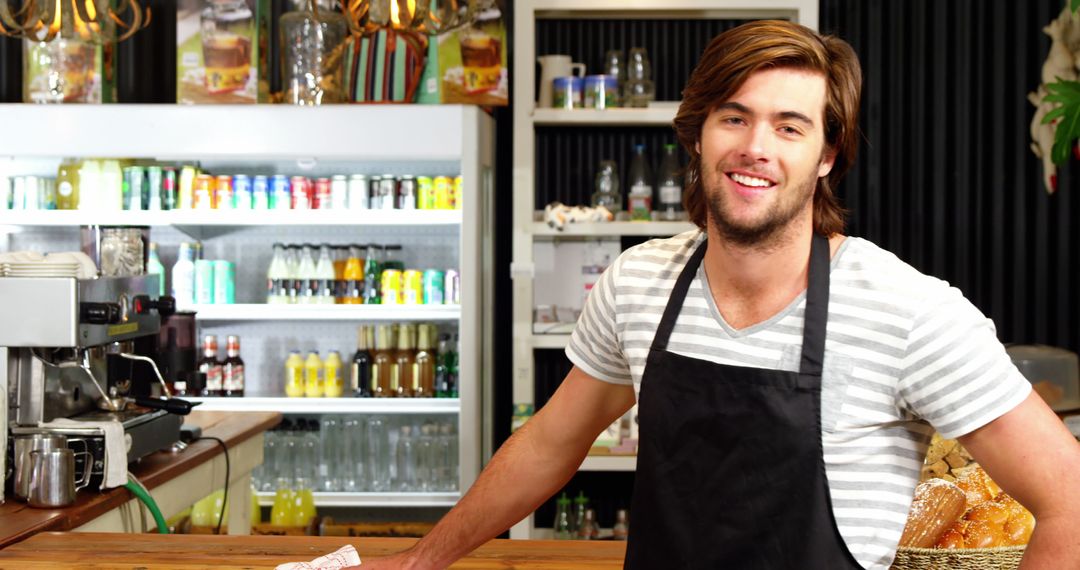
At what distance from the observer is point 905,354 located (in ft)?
4.39

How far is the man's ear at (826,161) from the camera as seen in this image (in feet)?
4.89

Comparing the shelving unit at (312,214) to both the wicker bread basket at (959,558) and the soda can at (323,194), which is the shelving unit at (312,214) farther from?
the wicker bread basket at (959,558)

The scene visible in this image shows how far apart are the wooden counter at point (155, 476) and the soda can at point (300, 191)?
3.66ft

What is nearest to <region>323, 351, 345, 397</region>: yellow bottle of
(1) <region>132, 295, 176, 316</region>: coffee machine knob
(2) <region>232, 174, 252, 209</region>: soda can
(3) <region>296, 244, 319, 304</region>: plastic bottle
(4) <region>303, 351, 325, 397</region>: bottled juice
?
(4) <region>303, 351, 325, 397</region>: bottled juice

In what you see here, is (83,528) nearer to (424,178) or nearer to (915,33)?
(424,178)

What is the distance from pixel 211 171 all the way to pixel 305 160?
489mm

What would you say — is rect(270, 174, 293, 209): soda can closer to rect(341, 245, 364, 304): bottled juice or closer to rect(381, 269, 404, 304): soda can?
rect(341, 245, 364, 304): bottled juice

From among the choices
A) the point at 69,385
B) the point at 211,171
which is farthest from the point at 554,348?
the point at 69,385

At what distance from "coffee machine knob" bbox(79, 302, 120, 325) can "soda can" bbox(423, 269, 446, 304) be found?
6.80 feet

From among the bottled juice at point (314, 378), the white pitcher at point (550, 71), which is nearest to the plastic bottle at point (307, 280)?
the bottled juice at point (314, 378)

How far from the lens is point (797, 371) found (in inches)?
55.2

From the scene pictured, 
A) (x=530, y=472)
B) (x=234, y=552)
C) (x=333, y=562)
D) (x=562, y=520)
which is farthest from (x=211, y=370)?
(x=530, y=472)

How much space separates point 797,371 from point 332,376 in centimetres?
353

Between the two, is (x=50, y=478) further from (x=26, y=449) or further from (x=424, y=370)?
(x=424, y=370)
